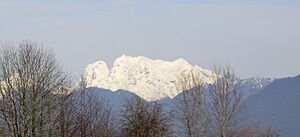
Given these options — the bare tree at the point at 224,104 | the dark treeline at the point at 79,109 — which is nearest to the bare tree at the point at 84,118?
the dark treeline at the point at 79,109

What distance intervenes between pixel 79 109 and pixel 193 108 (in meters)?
13.0

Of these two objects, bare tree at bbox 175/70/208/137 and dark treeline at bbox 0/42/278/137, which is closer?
dark treeline at bbox 0/42/278/137

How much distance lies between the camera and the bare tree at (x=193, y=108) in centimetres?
6322

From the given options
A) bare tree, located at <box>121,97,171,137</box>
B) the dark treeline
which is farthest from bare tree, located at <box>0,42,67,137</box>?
bare tree, located at <box>121,97,171,137</box>


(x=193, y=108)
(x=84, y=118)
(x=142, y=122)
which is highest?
(x=193, y=108)

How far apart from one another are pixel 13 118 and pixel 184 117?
24716 mm

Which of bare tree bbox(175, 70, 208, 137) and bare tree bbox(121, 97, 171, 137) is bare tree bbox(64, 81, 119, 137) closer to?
bare tree bbox(121, 97, 171, 137)

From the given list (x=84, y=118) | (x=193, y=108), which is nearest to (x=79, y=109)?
(x=84, y=118)

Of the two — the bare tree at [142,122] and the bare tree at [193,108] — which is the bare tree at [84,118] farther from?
the bare tree at [193,108]

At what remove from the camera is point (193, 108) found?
64.2 metres

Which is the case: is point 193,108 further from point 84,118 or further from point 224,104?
point 84,118

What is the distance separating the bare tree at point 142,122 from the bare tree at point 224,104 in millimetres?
4626

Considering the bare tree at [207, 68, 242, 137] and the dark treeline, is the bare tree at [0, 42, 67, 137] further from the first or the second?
the bare tree at [207, 68, 242, 137]

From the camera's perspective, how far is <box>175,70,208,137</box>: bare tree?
63219 millimetres
